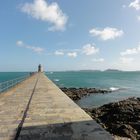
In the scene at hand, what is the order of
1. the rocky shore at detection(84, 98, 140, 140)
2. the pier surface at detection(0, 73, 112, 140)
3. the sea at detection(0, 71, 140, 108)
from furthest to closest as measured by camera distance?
the sea at detection(0, 71, 140, 108), the rocky shore at detection(84, 98, 140, 140), the pier surface at detection(0, 73, 112, 140)

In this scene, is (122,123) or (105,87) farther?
(105,87)

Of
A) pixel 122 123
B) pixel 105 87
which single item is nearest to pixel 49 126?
pixel 122 123

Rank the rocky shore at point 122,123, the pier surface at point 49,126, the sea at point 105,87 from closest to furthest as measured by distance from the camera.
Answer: the pier surface at point 49,126 < the rocky shore at point 122,123 < the sea at point 105,87

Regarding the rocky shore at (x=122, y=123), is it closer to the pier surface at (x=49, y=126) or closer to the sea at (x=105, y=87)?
the pier surface at (x=49, y=126)

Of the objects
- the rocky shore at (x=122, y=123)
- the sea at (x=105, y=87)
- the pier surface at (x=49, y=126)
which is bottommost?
the sea at (x=105, y=87)

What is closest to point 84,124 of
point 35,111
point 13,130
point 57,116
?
point 57,116

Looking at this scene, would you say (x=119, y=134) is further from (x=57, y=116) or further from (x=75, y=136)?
(x=75, y=136)

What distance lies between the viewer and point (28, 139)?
16.5 ft

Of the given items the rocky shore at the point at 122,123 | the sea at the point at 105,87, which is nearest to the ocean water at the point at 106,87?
the sea at the point at 105,87

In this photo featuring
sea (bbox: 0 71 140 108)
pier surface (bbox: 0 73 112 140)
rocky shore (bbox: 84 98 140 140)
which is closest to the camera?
pier surface (bbox: 0 73 112 140)

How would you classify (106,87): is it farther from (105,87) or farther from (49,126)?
(49,126)

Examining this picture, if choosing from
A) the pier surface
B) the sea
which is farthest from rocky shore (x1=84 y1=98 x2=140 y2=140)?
the sea

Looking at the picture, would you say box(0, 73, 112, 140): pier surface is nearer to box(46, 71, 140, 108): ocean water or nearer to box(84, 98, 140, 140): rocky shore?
box(84, 98, 140, 140): rocky shore

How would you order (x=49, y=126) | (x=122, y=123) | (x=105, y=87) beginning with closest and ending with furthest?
(x=49, y=126), (x=122, y=123), (x=105, y=87)
